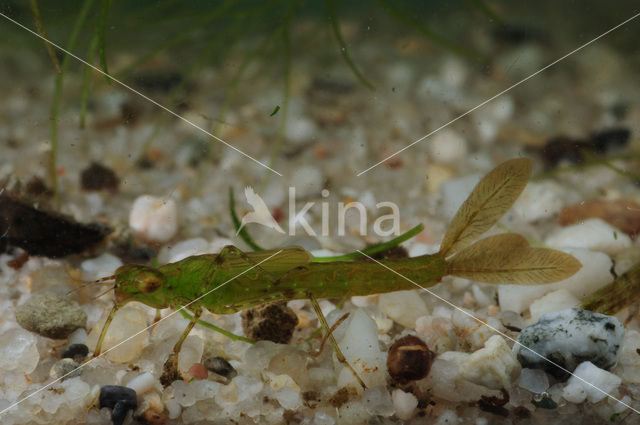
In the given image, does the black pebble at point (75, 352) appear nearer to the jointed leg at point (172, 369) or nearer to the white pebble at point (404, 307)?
the jointed leg at point (172, 369)

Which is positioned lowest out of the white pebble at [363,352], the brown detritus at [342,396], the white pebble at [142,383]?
the white pebble at [142,383]

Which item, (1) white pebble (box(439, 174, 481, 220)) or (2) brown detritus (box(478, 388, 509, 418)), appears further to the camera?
(1) white pebble (box(439, 174, 481, 220))

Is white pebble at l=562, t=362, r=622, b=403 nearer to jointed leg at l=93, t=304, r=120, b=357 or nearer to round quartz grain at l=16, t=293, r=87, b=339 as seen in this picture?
jointed leg at l=93, t=304, r=120, b=357

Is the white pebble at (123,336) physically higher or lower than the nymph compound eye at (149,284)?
lower

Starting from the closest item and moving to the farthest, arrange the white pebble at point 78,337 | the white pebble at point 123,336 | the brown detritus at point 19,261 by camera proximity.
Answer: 1. the white pebble at point 123,336
2. the white pebble at point 78,337
3. the brown detritus at point 19,261

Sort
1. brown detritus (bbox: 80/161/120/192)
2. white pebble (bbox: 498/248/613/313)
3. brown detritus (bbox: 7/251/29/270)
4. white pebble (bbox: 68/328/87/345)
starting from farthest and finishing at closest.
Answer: brown detritus (bbox: 80/161/120/192), brown detritus (bbox: 7/251/29/270), white pebble (bbox: 498/248/613/313), white pebble (bbox: 68/328/87/345)

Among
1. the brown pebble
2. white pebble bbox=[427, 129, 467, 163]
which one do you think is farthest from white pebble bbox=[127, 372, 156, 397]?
white pebble bbox=[427, 129, 467, 163]

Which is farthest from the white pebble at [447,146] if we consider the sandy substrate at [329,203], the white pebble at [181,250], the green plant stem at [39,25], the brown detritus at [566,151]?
the green plant stem at [39,25]
